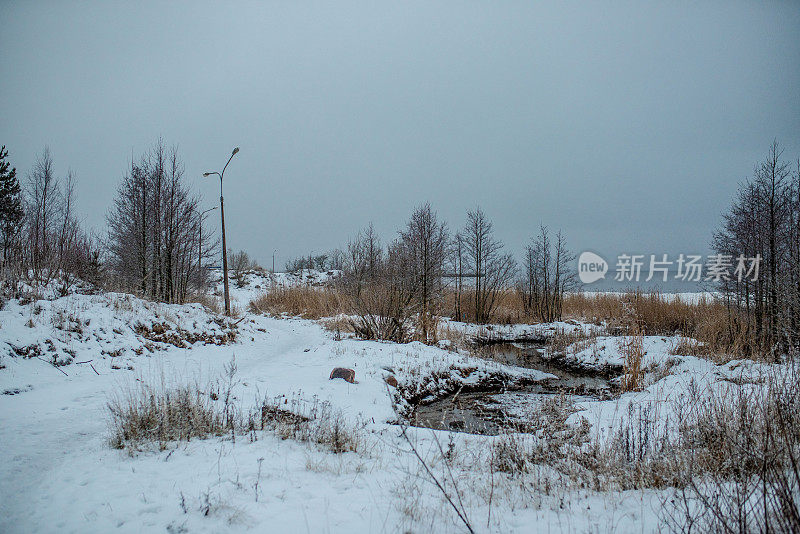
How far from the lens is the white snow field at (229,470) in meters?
2.93

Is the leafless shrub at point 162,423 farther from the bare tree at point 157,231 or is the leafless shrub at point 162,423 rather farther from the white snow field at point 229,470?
the bare tree at point 157,231

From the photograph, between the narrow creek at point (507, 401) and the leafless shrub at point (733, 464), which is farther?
the narrow creek at point (507, 401)

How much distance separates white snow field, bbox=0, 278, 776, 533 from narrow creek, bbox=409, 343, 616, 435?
0.91 meters

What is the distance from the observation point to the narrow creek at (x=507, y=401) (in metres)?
6.90

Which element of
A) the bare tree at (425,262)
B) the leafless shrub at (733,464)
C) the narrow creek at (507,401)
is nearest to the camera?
the leafless shrub at (733,464)

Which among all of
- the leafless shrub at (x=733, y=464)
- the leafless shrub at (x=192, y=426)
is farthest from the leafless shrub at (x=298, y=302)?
the leafless shrub at (x=733, y=464)

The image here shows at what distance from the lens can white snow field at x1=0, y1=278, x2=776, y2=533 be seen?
2930 mm

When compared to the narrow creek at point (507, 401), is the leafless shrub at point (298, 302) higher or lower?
higher

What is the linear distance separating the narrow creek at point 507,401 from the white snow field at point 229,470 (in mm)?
915

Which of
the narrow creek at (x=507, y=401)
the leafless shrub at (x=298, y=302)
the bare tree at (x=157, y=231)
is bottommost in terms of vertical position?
the narrow creek at (x=507, y=401)

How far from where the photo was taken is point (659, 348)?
1198cm

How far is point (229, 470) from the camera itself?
3.67 m

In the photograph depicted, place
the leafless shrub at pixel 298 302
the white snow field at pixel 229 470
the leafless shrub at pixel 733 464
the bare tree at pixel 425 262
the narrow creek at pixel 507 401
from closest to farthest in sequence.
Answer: the leafless shrub at pixel 733 464, the white snow field at pixel 229 470, the narrow creek at pixel 507 401, the bare tree at pixel 425 262, the leafless shrub at pixel 298 302

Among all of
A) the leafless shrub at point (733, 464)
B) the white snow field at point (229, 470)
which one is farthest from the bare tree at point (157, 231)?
the leafless shrub at point (733, 464)
